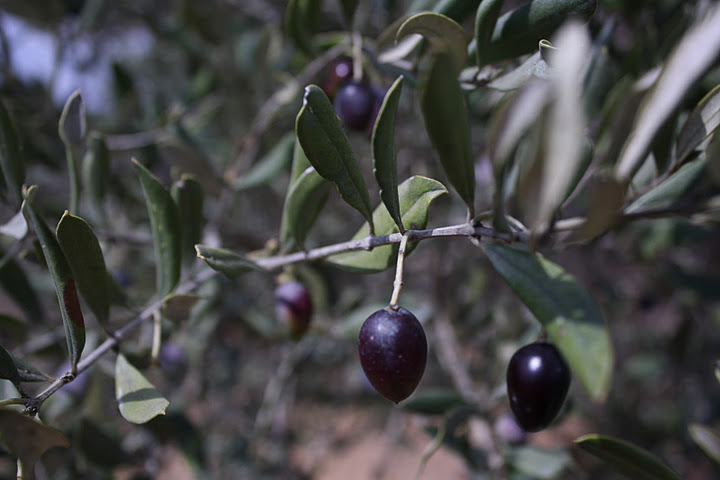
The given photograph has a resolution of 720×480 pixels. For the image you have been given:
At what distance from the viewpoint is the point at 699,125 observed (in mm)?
621

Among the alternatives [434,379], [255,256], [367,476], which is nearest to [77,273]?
[255,256]

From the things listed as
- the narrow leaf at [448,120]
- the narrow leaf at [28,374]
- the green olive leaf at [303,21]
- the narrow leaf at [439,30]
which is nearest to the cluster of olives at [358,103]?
the green olive leaf at [303,21]

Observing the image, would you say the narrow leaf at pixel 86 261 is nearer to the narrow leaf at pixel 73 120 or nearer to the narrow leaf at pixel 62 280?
the narrow leaf at pixel 62 280

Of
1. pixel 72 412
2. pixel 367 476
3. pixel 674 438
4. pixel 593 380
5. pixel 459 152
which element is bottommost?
pixel 367 476

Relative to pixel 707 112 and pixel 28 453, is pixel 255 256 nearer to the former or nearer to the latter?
pixel 28 453

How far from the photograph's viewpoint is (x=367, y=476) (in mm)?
3482

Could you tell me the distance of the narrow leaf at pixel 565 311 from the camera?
438 mm

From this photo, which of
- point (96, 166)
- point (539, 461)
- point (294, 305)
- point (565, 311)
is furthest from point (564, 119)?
point (539, 461)

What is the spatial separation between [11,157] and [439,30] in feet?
2.33

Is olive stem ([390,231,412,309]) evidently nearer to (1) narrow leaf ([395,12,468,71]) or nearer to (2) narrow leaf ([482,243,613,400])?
(2) narrow leaf ([482,243,613,400])

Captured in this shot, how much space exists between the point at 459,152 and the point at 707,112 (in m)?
0.33

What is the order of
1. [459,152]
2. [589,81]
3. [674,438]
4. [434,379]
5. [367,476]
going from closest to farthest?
[459,152]
[589,81]
[674,438]
[434,379]
[367,476]

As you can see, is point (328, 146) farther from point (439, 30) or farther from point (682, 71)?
point (682, 71)

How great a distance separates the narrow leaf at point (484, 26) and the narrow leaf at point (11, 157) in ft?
2.45
